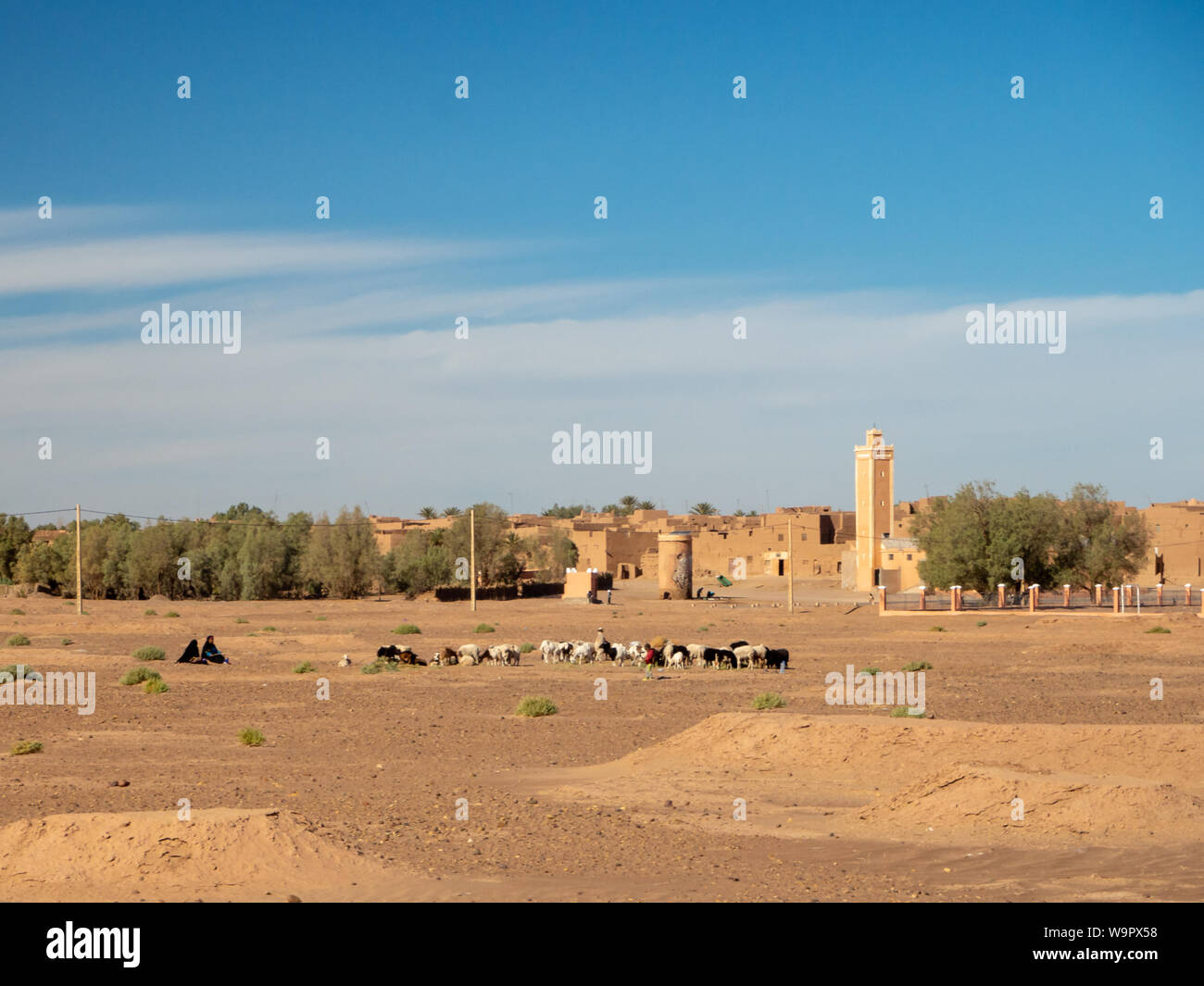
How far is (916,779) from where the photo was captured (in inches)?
576

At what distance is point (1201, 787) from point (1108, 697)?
1033 centimetres

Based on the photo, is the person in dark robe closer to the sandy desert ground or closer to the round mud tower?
the sandy desert ground

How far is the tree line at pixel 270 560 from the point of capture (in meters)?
82.3

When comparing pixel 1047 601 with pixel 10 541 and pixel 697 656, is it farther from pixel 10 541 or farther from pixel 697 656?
pixel 10 541

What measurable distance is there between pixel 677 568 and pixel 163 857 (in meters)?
59.4

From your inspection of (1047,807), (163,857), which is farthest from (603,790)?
(163,857)

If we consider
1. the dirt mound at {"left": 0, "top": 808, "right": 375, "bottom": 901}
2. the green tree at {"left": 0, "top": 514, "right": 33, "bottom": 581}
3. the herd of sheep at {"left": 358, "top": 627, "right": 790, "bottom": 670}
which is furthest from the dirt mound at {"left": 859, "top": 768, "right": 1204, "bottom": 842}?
the green tree at {"left": 0, "top": 514, "right": 33, "bottom": 581}

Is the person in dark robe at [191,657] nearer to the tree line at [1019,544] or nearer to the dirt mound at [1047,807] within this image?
the dirt mound at [1047,807]

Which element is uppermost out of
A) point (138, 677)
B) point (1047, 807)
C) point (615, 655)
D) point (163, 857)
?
point (163, 857)

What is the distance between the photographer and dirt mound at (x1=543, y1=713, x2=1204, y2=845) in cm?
1186

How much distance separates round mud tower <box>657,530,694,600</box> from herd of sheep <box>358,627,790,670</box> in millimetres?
34945

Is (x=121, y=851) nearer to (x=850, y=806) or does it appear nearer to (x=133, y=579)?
(x=850, y=806)

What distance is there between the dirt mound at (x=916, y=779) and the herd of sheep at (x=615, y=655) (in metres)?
13.4

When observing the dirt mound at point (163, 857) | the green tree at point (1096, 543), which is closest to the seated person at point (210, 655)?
the dirt mound at point (163, 857)
